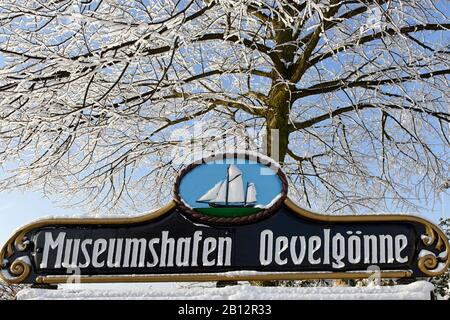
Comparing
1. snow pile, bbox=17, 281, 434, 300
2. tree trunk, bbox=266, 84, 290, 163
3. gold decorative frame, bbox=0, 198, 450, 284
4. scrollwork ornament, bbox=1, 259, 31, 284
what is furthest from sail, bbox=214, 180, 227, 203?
tree trunk, bbox=266, 84, 290, 163

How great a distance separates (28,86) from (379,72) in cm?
472

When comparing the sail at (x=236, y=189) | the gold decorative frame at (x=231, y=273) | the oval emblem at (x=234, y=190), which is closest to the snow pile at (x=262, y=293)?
the gold decorative frame at (x=231, y=273)

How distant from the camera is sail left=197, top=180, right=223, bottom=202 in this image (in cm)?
447

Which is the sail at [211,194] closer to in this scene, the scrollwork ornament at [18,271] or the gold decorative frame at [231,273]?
the gold decorative frame at [231,273]

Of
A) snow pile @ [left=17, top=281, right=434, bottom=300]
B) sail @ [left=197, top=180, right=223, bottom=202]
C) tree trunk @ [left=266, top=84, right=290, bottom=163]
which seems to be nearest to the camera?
snow pile @ [left=17, top=281, right=434, bottom=300]

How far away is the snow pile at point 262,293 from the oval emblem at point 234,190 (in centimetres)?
55

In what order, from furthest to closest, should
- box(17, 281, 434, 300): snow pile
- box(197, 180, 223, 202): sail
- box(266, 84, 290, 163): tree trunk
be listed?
box(266, 84, 290, 163): tree trunk, box(197, 180, 223, 202): sail, box(17, 281, 434, 300): snow pile

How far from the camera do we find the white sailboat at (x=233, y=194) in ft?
14.7

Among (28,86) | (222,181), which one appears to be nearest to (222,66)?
(28,86)

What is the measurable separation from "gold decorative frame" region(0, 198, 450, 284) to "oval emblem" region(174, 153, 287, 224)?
0.42 ft

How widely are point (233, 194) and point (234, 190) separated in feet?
0.11

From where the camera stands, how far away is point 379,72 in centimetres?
785

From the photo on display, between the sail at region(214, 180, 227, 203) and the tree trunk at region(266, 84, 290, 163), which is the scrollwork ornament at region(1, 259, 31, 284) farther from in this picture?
the tree trunk at region(266, 84, 290, 163)

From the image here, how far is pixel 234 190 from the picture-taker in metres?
4.48
